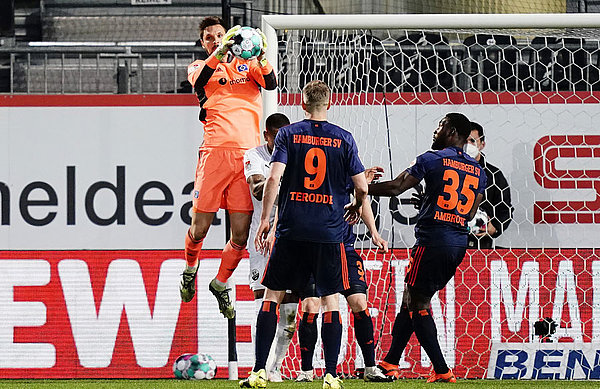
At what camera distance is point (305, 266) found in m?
5.49

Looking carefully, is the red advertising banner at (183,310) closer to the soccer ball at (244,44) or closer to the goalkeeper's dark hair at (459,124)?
the goalkeeper's dark hair at (459,124)

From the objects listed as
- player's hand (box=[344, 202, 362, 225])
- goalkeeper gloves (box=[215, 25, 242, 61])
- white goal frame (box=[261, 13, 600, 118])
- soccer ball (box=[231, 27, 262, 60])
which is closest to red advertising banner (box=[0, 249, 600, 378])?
white goal frame (box=[261, 13, 600, 118])

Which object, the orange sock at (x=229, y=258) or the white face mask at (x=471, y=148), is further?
the white face mask at (x=471, y=148)

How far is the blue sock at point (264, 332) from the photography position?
18.1ft

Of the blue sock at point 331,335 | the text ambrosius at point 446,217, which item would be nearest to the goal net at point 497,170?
the text ambrosius at point 446,217

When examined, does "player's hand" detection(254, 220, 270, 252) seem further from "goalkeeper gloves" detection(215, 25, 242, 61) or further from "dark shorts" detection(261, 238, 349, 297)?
"goalkeeper gloves" detection(215, 25, 242, 61)

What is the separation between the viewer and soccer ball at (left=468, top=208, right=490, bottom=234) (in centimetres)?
805

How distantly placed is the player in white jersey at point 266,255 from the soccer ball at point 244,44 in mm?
552

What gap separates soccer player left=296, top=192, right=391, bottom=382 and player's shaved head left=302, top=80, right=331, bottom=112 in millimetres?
1182

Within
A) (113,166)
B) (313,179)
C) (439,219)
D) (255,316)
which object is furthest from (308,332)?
(113,166)

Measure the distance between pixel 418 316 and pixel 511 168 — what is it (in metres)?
2.09

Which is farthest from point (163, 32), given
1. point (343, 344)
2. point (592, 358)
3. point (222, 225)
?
point (592, 358)

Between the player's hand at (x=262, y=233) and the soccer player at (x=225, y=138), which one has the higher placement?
the soccer player at (x=225, y=138)

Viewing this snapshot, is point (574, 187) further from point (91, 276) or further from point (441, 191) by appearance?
point (91, 276)
